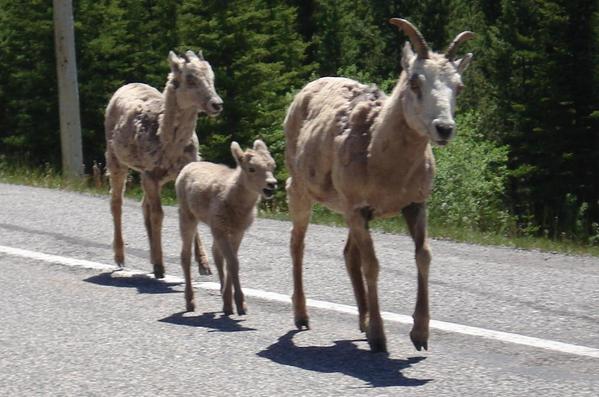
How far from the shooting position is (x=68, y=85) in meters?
23.0

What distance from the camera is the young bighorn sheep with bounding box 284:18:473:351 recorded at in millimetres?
7410

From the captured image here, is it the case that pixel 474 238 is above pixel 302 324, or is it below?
above

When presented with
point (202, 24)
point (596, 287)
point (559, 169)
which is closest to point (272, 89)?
point (202, 24)

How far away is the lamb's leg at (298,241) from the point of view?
28.8ft

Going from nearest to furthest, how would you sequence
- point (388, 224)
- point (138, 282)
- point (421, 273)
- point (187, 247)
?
1. point (421, 273)
2. point (187, 247)
3. point (138, 282)
4. point (388, 224)

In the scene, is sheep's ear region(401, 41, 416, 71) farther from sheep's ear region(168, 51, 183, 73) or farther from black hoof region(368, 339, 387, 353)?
sheep's ear region(168, 51, 183, 73)

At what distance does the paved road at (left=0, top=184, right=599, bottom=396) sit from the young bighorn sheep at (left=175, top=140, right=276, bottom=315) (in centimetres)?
29

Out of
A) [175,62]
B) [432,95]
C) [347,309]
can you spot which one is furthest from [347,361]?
[175,62]

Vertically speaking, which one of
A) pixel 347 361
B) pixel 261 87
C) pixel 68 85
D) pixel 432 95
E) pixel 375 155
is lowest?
pixel 347 361

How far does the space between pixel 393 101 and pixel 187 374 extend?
207cm

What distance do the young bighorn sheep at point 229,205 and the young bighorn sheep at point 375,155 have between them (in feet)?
1.92

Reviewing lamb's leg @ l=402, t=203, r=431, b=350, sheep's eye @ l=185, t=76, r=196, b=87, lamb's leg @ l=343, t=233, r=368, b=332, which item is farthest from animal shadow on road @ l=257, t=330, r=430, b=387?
sheep's eye @ l=185, t=76, r=196, b=87

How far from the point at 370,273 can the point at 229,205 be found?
202 centimetres

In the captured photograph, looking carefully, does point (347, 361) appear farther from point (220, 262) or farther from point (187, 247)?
point (187, 247)
